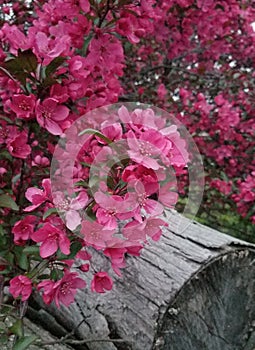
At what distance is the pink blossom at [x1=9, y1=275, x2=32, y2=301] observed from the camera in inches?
59.3

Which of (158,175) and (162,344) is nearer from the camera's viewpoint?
(158,175)

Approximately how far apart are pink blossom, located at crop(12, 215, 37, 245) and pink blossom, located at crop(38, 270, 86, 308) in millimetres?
166

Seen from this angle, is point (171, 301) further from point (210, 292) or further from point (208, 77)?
point (208, 77)

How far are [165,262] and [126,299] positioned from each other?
0.67ft

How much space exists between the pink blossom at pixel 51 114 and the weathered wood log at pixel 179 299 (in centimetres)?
53

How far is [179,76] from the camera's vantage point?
4.36 metres

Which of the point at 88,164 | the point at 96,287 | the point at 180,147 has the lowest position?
the point at 96,287

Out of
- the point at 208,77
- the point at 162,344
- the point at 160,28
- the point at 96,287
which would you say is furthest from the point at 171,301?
the point at 208,77

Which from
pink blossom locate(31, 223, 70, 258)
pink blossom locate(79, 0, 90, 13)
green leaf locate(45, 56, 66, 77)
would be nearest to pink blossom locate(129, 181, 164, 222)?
pink blossom locate(31, 223, 70, 258)

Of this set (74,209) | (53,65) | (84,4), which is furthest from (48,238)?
(84,4)

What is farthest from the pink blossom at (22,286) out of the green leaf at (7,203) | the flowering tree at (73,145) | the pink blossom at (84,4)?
the pink blossom at (84,4)

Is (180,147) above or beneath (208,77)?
above

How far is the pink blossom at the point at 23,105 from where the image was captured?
1516 mm

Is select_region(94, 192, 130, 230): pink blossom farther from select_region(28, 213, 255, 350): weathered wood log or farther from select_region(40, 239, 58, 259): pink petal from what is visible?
select_region(28, 213, 255, 350): weathered wood log
